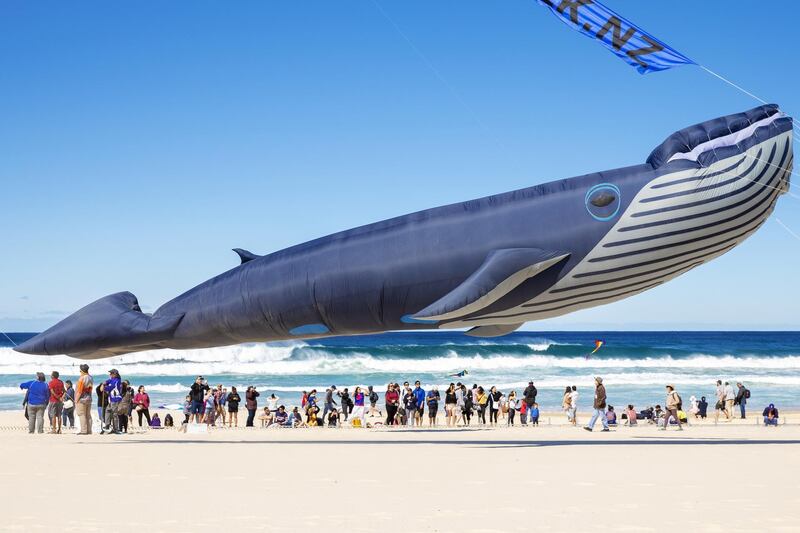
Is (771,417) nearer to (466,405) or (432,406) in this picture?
(466,405)

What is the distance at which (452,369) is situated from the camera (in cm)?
7038

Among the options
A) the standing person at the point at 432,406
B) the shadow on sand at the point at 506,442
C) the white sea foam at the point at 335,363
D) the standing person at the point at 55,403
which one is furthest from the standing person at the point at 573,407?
the white sea foam at the point at 335,363

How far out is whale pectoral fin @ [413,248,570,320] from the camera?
13836mm

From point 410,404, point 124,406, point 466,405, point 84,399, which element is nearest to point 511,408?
point 466,405

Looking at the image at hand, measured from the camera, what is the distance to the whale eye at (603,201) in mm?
13859

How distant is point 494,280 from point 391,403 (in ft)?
48.9

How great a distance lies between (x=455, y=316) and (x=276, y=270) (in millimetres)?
3893

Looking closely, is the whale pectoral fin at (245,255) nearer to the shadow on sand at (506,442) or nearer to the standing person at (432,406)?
the shadow on sand at (506,442)

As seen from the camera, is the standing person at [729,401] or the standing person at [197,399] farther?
the standing person at [729,401]

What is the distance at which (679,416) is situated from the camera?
27.1 metres

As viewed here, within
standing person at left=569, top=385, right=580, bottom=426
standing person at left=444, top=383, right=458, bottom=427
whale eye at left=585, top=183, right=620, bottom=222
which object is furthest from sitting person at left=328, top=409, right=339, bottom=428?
whale eye at left=585, top=183, right=620, bottom=222

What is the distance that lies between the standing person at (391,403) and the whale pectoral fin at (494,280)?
14.4 metres

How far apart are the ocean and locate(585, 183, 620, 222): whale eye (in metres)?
25.4

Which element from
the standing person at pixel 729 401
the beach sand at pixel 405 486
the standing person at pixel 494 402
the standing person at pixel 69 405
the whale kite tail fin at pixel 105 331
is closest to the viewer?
the beach sand at pixel 405 486
